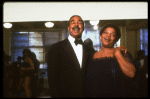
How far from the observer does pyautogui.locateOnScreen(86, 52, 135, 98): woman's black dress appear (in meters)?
1.57

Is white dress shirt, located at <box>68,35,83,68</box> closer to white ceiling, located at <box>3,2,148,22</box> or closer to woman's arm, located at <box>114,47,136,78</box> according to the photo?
woman's arm, located at <box>114,47,136,78</box>

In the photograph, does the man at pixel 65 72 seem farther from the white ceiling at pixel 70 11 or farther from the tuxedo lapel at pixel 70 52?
the white ceiling at pixel 70 11

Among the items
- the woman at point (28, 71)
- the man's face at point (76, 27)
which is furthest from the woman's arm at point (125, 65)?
the woman at point (28, 71)

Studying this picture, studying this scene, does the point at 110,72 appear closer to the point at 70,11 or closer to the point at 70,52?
the point at 70,52

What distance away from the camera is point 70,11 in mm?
2822

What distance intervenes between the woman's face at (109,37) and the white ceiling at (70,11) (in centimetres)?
116

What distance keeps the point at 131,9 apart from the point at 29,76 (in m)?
2.54

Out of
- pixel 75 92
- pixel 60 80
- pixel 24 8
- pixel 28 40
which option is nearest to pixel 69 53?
pixel 60 80

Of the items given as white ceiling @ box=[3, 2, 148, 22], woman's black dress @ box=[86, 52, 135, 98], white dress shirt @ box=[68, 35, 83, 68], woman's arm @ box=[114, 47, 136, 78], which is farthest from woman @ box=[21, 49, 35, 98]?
woman's arm @ box=[114, 47, 136, 78]

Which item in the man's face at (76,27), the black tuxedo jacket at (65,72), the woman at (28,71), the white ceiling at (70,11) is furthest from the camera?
the woman at (28,71)

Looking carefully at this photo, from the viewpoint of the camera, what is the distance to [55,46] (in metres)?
1.71

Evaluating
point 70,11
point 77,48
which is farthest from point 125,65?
point 70,11

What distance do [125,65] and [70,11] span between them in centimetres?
163

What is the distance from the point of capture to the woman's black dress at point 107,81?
1.57 m
